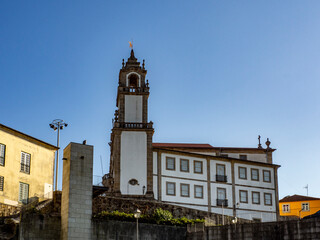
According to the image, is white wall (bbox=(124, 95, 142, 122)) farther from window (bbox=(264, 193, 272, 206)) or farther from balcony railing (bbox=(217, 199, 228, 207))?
window (bbox=(264, 193, 272, 206))

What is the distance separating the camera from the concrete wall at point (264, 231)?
94.6ft

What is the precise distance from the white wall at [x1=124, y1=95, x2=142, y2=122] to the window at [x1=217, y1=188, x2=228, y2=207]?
12809 millimetres

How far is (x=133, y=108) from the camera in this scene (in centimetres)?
5828

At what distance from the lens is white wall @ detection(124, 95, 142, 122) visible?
57812 mm

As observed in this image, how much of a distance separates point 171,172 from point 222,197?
7.31m

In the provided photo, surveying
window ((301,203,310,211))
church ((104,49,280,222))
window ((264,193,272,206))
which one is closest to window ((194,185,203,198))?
church ((104,49,280,222))

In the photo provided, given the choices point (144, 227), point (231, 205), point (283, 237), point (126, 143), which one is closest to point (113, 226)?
point (144, 227)

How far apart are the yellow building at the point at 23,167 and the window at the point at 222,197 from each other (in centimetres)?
2281

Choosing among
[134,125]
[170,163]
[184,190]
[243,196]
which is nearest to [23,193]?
[134,125]

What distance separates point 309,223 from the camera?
2884 centimetres

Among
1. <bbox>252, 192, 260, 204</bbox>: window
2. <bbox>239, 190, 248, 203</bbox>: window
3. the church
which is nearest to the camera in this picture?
the church

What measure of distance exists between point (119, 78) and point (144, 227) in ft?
96.6

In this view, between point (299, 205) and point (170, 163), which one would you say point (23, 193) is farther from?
point (299, 205)

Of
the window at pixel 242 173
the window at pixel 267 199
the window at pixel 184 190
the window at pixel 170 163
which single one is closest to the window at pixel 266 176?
the window at pixel 267 199
